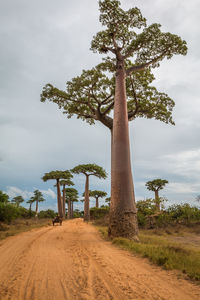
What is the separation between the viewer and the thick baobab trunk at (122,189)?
300 inches

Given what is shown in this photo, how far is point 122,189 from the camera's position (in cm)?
803

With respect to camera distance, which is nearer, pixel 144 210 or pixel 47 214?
pixel 144 210

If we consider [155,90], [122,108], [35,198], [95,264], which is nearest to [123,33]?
[155,90]

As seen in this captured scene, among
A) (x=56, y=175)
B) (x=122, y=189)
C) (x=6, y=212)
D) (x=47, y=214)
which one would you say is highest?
(x=56, y=175)

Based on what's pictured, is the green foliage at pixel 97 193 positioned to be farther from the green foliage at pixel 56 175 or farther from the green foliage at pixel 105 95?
the green foliage at pixel 105 95

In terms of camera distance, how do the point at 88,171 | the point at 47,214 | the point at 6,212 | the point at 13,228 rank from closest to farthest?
the point at 13,228, the point at 6,212, the point at 88,171, the point at 47,214

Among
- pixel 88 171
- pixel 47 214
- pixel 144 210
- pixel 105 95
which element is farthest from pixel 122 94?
pixel 47 214

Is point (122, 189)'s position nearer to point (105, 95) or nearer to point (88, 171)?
point (105, 95)

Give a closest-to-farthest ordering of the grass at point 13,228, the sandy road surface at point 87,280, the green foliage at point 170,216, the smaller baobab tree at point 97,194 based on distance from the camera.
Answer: the sandy road surface at point 87,280 < the grass at point 13,228 < the green foliage at point 170,216 < the smaller baobab tree at point 97,194

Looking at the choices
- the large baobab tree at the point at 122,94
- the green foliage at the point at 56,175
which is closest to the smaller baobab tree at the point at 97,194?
the green foliage at the point at 56,175

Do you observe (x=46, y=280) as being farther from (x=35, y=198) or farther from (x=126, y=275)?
(x=35, y=198)

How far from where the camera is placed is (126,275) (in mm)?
3238

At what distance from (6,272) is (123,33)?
1253 cm

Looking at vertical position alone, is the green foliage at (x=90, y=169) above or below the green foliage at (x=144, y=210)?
above
